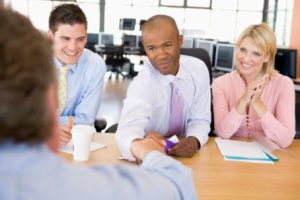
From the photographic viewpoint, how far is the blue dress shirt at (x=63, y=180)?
572 mm

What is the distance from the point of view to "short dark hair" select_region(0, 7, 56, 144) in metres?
0.52

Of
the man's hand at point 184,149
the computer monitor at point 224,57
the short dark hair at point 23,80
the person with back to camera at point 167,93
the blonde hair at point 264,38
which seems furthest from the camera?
the computer monitor at point 224,57

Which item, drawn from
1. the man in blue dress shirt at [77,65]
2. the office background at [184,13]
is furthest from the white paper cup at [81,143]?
the office background at [184,13]

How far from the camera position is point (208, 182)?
141 centimetres

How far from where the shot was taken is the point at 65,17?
2.29m

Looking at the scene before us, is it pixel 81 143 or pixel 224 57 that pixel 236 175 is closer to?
pixel 81 143

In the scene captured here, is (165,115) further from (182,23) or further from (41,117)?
(182,23)

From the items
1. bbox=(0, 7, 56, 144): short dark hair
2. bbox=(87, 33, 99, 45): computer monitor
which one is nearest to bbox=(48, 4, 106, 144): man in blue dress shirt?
bbox=(0, 7, 56, 144): short dark hair

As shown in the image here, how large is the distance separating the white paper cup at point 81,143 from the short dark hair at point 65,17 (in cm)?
96

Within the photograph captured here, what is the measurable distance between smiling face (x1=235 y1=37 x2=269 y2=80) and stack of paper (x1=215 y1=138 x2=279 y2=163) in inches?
19.0

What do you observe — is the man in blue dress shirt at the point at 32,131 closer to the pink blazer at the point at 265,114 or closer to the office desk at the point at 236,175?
the office desk at the point at 236,175

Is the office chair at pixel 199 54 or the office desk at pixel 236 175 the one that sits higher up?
the office chair at pixel 199 54

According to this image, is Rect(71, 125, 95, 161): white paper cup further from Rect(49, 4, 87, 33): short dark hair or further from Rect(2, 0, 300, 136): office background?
Rect(2, 0, 300, 136): office background

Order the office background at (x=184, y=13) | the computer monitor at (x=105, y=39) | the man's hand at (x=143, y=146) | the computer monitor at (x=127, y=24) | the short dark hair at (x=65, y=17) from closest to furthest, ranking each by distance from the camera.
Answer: the man's hand at (x=143, y=146)
the short dark hair at (x=65, y=17)
the computer monitor at (x=127, y=24)
the computer monitor at (x=105, y=39)
the office background at (x=184, y=13)
